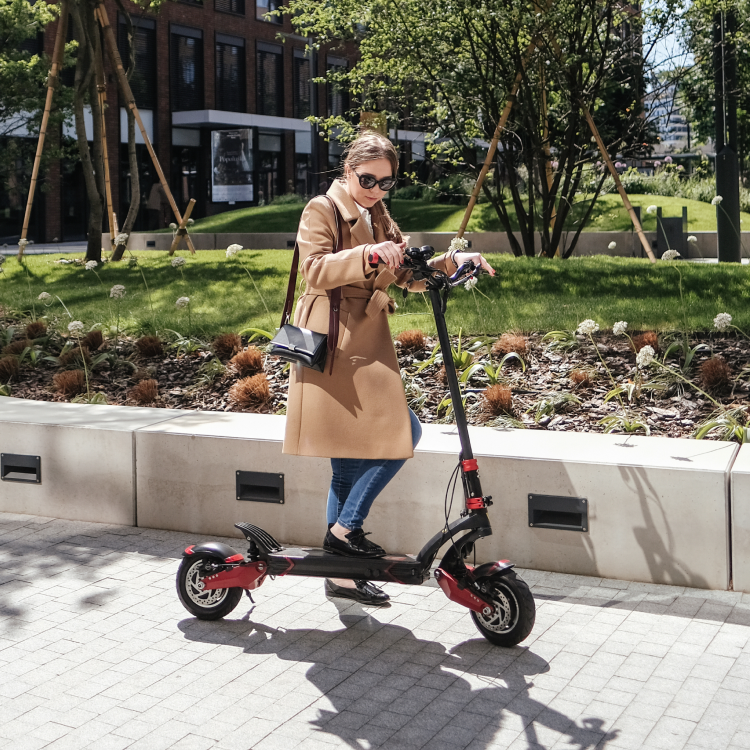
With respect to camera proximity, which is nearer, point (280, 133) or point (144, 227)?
point (144, 227)

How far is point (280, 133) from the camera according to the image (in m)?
47.3

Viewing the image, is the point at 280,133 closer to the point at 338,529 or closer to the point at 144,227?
the point at 144,227

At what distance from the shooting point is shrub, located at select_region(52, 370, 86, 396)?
8.05 m

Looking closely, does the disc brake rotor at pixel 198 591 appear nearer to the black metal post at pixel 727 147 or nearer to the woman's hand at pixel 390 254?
the woman's hand at pixel 390 254

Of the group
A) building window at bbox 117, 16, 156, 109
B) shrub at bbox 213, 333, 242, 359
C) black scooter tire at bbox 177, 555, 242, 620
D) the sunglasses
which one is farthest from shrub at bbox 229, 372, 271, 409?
building window at bbox 117, 16, 156, 109

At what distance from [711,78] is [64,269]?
934 cm

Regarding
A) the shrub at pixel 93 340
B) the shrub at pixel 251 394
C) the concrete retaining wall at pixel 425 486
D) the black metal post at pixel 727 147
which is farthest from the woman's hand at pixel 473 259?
the black metal post at pixel 727 147

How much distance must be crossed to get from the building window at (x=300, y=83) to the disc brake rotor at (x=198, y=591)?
44.4 m

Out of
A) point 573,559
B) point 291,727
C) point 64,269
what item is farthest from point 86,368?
point 64,269

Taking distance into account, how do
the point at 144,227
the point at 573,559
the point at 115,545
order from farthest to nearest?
the point at 144,227
the point at 115,545
the point at 573,559

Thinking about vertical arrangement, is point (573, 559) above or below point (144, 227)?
below

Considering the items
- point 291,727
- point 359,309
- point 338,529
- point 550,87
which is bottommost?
point 291,727

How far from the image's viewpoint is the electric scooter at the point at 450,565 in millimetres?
4105

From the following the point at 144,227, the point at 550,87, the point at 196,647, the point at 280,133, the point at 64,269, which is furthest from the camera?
the point at 280,133
